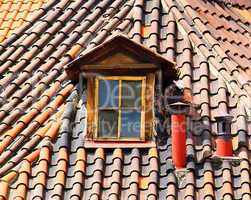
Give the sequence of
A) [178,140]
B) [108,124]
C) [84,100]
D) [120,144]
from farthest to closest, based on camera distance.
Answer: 1. [84,100]
2. [108,124]
3. [120,144]
4. [178,140]

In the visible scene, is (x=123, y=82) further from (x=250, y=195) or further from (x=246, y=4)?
(x=246, y=4)

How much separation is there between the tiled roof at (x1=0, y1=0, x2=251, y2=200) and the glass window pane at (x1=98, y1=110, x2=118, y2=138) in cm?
24

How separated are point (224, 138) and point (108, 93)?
160 centimetres

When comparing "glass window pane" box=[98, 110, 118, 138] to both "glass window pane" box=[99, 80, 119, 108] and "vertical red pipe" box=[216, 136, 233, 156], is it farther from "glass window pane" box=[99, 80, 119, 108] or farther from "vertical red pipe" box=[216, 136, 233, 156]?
"vertical red pipe" box=[216, 136, 233, 156]

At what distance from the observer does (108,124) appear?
1155 cm

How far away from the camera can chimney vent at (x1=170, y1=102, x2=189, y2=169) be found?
11117 millimetres

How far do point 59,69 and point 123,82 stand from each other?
145 cm

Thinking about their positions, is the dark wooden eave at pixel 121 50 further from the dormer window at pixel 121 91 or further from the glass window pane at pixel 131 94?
the glass window pane at pixel 131 94

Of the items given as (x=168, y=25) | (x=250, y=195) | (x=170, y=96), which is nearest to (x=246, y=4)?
A: (x=168, y=25)

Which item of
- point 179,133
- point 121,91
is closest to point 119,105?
point 121,91

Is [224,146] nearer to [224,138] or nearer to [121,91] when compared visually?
[224,138]

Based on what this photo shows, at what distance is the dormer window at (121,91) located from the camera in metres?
11.5

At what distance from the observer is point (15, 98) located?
12.5 m

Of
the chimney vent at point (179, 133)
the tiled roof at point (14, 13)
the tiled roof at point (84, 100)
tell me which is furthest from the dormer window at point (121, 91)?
the tiled roof at point (14, 13)
